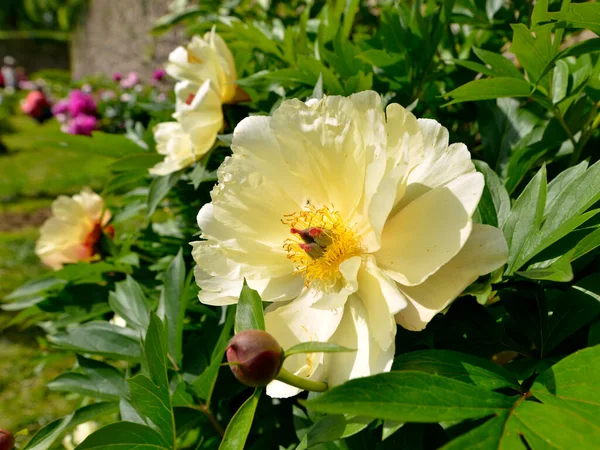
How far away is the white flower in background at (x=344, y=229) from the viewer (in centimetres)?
41

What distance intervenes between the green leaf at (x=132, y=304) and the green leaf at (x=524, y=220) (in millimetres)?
441

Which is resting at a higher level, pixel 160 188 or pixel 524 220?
pixel 524 220

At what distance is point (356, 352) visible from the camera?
422 mm

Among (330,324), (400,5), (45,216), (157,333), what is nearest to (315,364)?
(330,324)

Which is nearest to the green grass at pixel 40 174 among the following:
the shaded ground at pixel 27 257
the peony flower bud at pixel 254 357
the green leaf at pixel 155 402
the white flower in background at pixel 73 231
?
the shaded ground at pixel 27 257

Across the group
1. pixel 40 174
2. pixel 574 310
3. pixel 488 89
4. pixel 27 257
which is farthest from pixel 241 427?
pixel 40 174

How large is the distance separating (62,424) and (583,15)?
61 cm

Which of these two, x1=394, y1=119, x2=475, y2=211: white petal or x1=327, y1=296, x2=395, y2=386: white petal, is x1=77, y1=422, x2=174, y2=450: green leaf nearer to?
x1=327, y1=296, x2=395, y2=386: white petal

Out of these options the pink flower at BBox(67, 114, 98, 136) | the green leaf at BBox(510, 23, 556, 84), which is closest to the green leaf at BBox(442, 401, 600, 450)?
the green leaf at BBox(510, 23, 556, 84)

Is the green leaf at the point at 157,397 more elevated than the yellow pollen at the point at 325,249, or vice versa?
the yellow pollen at the point at 325,249

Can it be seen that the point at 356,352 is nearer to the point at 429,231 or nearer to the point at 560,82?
the point at 429,231

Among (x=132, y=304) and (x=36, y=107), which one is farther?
(x=36, y=107)

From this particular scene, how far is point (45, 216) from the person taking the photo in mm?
4203

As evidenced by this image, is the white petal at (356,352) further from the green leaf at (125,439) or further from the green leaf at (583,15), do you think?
the green leaf at (583,15)
